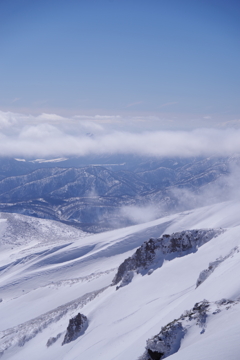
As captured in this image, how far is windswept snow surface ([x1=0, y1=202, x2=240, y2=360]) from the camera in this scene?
1581 cm

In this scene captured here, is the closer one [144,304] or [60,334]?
[144,304]

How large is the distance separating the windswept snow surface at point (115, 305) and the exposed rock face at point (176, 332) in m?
0.23

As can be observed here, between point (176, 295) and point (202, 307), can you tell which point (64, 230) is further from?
point (202, 307)

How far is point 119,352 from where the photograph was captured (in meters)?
20.0

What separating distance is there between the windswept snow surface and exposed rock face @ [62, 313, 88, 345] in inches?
24.2

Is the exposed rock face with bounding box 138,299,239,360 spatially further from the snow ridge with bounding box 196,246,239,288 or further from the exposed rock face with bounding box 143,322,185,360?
the snow ridge with bounding box 196,246,239,288

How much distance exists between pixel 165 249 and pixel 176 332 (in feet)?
83.5

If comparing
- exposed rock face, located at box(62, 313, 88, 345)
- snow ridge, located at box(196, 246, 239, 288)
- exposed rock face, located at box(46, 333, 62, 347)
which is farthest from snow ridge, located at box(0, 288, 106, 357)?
snow ridge, located at box(196, 246, 239, 288)

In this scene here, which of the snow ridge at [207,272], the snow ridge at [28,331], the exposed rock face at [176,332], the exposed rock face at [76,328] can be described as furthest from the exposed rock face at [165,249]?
the exposed rock face at [176,332]

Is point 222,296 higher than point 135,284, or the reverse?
point 222,296

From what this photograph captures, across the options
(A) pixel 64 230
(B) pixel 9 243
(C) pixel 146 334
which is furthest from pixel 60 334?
(A) pixel 64 230

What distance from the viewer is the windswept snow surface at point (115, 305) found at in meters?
15.8

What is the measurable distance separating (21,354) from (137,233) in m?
60.1

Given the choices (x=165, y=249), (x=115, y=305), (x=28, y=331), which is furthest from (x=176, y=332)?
(x=28, y=331)
